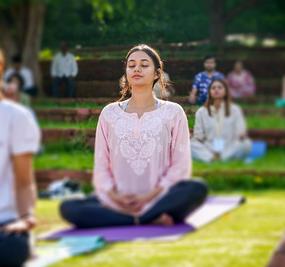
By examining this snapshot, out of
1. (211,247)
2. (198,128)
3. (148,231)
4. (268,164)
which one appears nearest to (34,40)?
(268,164)

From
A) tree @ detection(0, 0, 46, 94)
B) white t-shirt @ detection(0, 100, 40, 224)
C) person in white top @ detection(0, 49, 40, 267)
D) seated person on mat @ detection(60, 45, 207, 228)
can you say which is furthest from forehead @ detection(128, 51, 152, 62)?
tree @ detection(0, 0, 46, 94)

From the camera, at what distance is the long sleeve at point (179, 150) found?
1.09 metres

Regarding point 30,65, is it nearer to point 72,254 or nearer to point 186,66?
point 72,254

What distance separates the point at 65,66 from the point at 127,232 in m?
7.88

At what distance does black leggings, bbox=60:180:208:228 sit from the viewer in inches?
342

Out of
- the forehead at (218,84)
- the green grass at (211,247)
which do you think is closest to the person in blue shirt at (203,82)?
the forehead at (218,84)

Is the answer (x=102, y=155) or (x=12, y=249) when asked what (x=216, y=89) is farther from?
(x=12, y=249)

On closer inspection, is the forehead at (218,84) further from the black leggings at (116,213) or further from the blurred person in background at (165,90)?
the black leggings at (116,213)

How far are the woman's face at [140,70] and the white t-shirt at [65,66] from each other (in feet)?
0.26

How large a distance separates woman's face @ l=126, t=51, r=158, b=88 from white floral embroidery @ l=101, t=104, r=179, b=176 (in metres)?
0.03

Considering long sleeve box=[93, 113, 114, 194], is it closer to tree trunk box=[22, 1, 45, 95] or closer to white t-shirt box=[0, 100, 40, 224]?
white t-shirt box=[0, 100, 40, 224]

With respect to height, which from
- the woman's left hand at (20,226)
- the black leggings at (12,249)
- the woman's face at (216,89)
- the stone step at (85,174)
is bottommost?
the stone step at (85,174)

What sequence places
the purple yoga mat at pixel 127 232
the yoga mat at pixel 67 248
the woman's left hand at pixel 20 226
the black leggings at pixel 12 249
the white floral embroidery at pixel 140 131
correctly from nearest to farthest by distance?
the white floral embroidery at pixel 140 131
the woman's left hand at pixel 20 226
the black leggings at pixel 12 249
the yoga mat at pixel 67 248
the purple yoga mat at pixel 127 232

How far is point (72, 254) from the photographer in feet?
27.7
